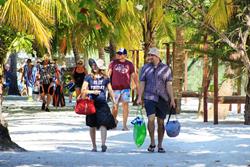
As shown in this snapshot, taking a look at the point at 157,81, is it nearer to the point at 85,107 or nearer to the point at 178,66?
the point at 85,107

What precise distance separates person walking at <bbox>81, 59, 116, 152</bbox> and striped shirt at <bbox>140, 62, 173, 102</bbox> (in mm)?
625

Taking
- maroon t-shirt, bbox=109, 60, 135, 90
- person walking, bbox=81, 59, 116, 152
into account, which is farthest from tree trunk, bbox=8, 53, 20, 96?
person walking, bbox=81, 59, 116, 152

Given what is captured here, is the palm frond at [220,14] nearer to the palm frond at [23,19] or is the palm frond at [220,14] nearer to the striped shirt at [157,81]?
the striped shirt at [157,81]

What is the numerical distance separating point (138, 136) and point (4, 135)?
195cm

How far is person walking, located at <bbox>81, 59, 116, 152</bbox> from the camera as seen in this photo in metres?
11.9

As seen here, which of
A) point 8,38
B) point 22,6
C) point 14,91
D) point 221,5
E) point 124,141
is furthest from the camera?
point 14,91

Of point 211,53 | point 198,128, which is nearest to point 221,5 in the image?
point 211,53

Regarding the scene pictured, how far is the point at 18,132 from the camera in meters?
15.4

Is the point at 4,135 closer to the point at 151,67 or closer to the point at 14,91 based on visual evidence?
the point at 151,67

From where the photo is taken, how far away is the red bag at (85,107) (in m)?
11.8

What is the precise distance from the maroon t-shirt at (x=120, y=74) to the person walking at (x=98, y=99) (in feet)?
10.5

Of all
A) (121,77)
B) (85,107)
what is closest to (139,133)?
(85,107)

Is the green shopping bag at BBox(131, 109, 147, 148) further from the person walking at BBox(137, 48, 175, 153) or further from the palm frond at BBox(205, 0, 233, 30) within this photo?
the palm frond at BBox(205, 0, 233, 30)

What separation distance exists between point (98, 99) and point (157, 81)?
91cm
